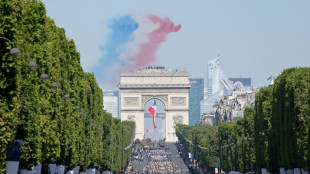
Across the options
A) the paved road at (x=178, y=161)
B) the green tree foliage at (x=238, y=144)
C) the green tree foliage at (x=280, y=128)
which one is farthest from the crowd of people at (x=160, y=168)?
the green tree foliage at (x=280, y=128)

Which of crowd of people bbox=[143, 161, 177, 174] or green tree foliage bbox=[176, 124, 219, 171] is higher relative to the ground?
green tree foliage bbox=[176, 124, 219, 171]

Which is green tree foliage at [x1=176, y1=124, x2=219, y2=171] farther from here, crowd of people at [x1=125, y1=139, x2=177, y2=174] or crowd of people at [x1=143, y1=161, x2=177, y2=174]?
crowd of people at [x1=125, y1=139, x2=177, y2=174]

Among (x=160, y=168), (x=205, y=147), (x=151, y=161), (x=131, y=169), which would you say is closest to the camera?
(x=205, y=147)

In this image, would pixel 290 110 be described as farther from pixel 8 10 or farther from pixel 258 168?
pixel 8 10

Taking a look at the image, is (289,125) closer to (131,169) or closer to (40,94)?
(40,94)

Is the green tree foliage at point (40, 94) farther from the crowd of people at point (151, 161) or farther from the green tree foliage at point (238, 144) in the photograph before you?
the crowd of people at point (151, 161)

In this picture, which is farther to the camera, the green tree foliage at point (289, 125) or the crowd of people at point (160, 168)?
the crowd of people at point (160, 168)

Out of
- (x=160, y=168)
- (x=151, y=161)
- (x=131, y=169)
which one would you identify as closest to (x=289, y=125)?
(x=131, y=169)

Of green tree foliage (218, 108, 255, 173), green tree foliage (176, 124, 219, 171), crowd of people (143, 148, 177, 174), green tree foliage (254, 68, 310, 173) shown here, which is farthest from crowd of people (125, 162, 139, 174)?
green tree foliage (254, 68, 310, 173)

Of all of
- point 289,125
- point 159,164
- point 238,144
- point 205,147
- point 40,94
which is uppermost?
point 205,147
